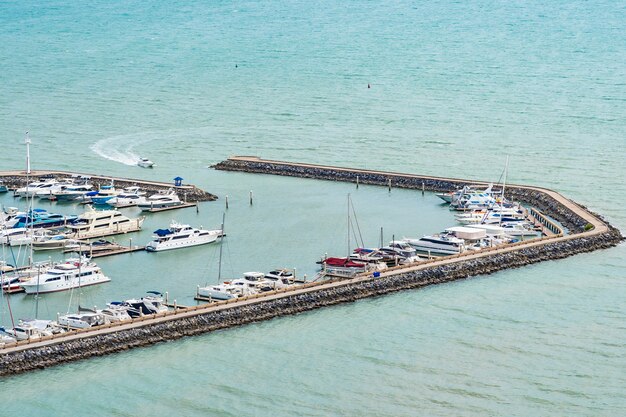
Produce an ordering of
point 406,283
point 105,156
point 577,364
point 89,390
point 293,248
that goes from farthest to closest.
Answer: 1. point 105,156
2. point 293,248
3. point 406,283
4. point 577,364
5. point 89,390

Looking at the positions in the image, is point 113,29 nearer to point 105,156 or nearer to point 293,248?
point 105,156

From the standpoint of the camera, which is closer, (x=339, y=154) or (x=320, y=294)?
(x=320, y=294)

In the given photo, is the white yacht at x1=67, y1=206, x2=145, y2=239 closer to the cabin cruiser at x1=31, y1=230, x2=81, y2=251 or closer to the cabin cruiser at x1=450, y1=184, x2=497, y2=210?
the cabin cruiser at x1=31, y1=230, x2=81, y2=251

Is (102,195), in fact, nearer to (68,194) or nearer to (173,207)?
(68,194)

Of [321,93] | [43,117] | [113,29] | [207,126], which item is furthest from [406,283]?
[113,29]

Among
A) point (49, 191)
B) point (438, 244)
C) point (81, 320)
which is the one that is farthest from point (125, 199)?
point (81, 320)

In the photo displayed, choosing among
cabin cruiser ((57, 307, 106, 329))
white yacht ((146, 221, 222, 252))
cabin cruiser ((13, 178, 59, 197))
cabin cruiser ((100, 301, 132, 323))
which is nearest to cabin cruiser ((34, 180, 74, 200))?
cabin cruiser ((13, 178, 59, 197))
